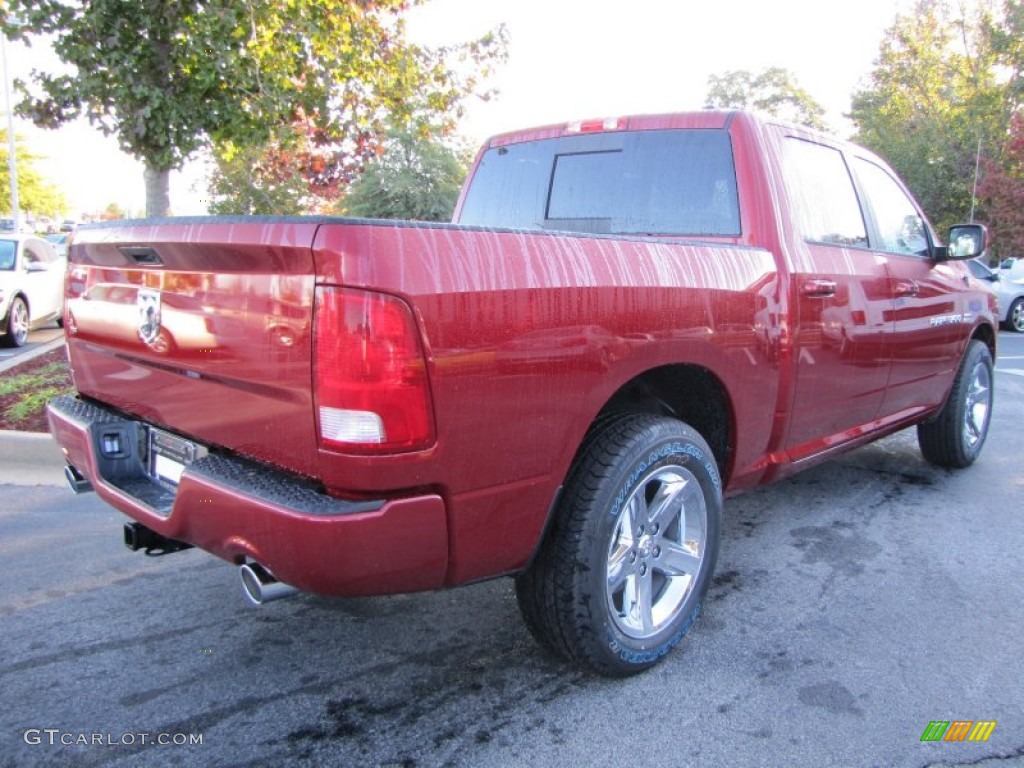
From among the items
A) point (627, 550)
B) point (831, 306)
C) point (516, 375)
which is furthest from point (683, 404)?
point (516, 375)

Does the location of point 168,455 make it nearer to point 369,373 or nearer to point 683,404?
point 369,373

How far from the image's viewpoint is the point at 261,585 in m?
2.15

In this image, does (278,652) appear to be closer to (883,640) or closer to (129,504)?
(129,504)

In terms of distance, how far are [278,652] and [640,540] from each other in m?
1.35

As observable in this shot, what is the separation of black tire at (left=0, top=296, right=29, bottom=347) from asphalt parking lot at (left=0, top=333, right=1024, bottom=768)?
819 centimetres

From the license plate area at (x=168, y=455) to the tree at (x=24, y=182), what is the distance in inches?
1699

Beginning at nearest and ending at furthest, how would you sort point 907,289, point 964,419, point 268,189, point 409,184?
point 907,289
point 964,419
point 268,189
point 409,184

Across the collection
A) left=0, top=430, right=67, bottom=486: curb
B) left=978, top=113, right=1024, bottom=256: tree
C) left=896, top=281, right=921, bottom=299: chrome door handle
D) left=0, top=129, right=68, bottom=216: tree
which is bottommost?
left=0, top=430, right=67, bottom=486: curb

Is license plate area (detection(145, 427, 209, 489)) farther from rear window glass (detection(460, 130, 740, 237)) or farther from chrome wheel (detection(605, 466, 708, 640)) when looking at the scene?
rear window glass (detection(460, 130, 740, 237))

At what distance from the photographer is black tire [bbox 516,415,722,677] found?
7.98ft

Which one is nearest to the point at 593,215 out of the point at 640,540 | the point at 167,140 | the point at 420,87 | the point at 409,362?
the point at 640,540

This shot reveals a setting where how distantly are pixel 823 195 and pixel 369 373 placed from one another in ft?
8.53

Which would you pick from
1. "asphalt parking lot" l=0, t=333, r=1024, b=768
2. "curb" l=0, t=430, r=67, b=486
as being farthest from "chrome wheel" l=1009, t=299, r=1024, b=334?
"curb" l=0, t=430, r=67, b=486

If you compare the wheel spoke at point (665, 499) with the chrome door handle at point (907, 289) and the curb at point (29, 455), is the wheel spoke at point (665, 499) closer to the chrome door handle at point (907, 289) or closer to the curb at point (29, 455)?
the chrome door handle at point (907, 289)
